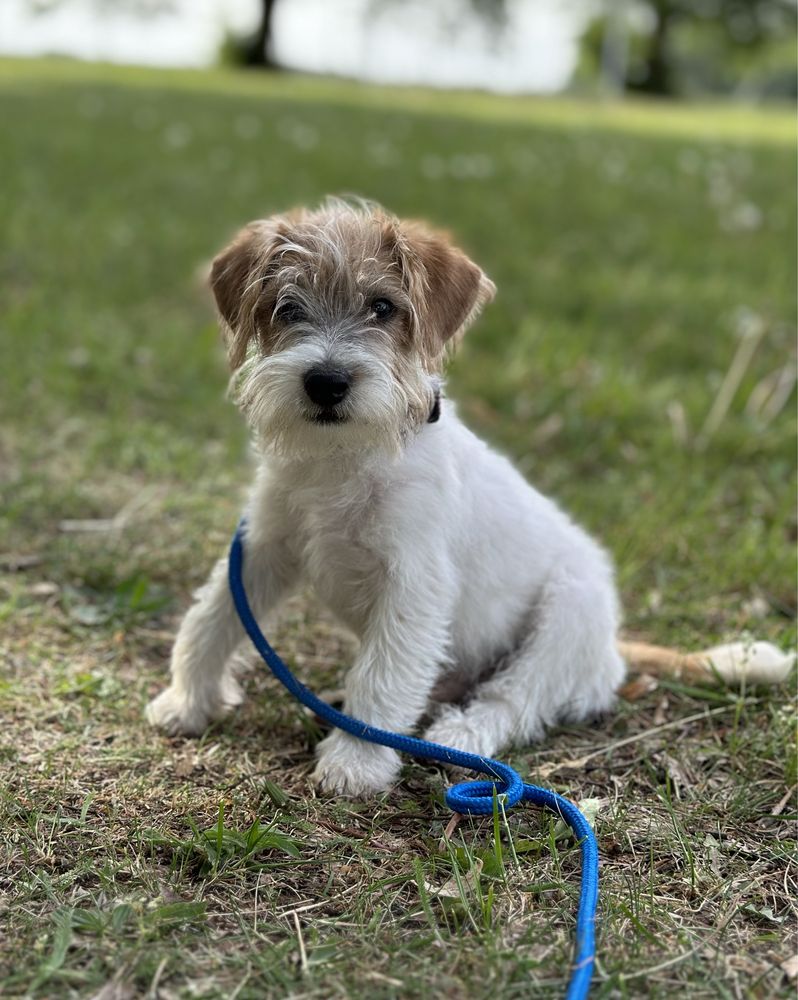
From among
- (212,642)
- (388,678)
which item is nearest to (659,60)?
(212,642)

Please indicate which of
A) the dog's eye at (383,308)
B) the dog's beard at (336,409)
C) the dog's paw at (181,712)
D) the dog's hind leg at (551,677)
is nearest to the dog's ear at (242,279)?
the dog's beard at (336,409)

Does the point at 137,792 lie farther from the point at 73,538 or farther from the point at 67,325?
the point at 67,325

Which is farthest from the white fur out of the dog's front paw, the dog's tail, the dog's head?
the dog's tail

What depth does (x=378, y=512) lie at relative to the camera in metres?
3.82

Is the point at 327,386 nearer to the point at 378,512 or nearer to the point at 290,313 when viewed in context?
the point at 290,313

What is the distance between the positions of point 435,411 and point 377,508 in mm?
426

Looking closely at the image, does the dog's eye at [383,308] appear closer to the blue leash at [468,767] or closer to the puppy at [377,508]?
the puppy at [377,508]

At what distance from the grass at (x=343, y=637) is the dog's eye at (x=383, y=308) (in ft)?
5.26

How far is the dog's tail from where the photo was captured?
14.5 ft

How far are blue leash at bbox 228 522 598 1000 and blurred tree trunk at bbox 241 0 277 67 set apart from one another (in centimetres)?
4335

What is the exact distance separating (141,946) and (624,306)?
769cm

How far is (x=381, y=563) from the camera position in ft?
12.7

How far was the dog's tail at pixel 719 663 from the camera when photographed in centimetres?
443

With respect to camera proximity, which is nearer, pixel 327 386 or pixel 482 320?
pixel 327 386
